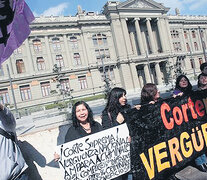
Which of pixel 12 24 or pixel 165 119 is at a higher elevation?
pixel 12 24

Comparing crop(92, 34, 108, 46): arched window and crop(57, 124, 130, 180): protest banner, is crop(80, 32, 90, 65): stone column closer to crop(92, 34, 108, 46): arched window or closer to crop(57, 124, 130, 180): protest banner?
crop(92, 34, 108, 46): arched window

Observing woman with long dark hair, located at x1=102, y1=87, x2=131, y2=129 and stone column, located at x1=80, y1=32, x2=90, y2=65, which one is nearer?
woman with long dark hair, located at x1=102, y1=87, x2=131, y2=129

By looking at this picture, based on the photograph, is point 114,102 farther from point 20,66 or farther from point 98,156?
point 20,66

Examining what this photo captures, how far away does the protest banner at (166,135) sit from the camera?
116 inches

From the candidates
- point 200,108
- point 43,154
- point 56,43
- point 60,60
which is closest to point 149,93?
point 200,108

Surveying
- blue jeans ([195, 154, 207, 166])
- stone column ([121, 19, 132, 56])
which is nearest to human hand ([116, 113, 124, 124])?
blue jeans ([195, 154, 207, 166])

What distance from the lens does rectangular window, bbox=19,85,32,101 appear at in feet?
98.3

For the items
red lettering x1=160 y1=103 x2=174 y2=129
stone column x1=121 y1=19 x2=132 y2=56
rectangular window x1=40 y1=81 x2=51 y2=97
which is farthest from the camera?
stone column x1=121 y1=19 x2=132 y2=56

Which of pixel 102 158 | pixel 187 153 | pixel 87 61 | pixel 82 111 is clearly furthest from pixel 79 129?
pixel 87 61

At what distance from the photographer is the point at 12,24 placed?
2.60 metres

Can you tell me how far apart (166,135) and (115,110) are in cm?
103

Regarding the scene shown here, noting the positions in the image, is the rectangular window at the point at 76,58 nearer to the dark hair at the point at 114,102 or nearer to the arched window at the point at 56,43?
the arched window at the point at 56,43

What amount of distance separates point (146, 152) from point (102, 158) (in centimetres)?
79

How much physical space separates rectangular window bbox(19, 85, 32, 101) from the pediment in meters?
22.7
